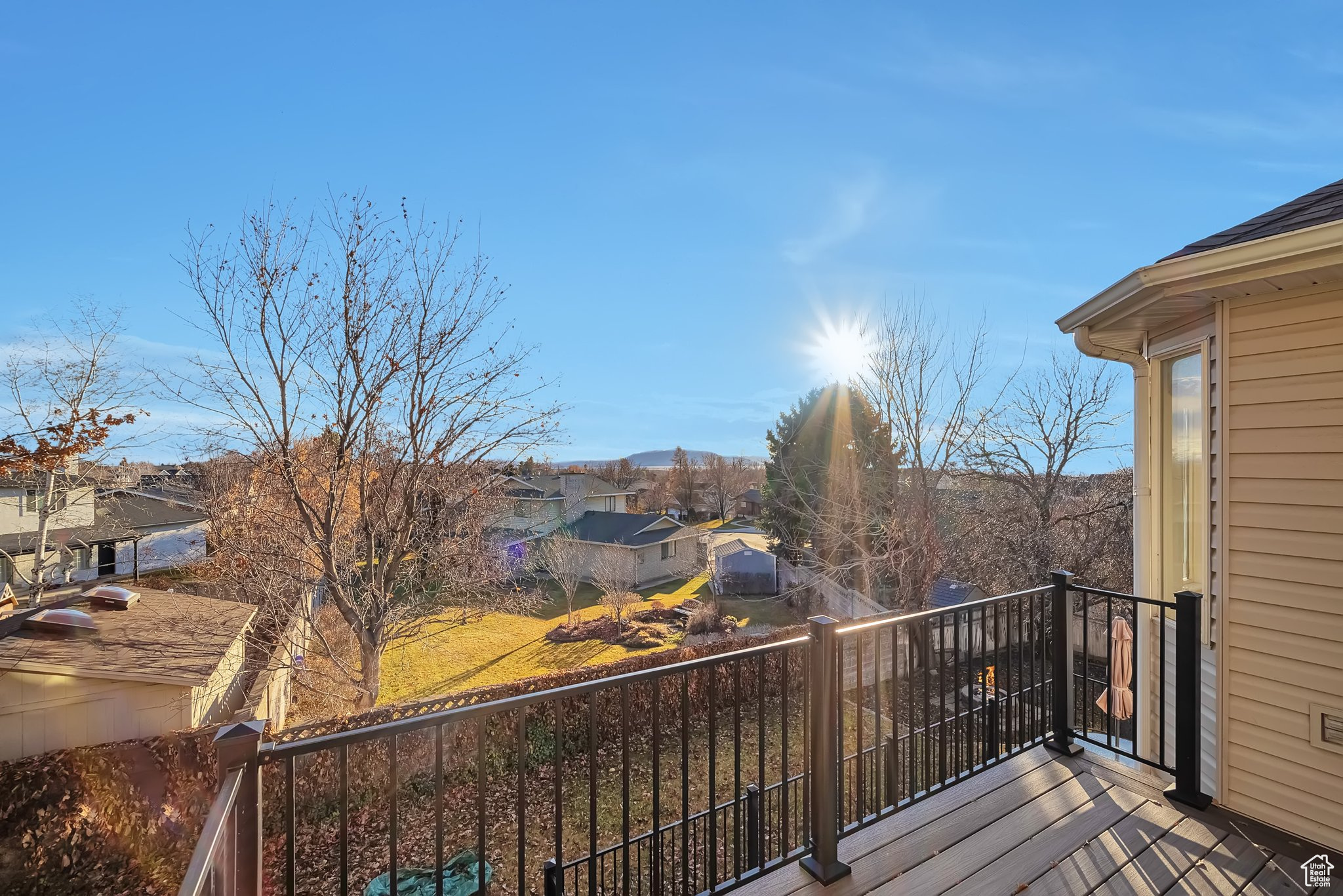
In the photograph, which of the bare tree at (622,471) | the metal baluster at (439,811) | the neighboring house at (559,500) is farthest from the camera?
the bare tree at (622,471)

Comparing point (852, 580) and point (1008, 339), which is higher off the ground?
point (1008, 339)

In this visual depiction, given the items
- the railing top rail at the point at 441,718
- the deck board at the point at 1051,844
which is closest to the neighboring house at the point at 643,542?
the deck board at the point at 1051,844

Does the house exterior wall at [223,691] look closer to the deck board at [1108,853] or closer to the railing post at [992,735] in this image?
the railing post at [992,735]

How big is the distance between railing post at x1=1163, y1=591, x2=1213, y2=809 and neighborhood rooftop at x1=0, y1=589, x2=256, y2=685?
821 centimetres

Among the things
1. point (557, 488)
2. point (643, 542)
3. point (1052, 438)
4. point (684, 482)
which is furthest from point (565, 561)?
point (684, 482)

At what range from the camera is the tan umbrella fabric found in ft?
9.91

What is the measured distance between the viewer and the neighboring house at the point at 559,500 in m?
21.4

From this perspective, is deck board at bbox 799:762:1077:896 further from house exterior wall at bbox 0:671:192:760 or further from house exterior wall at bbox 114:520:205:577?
house exterior wall at bbox 114:520:205:577

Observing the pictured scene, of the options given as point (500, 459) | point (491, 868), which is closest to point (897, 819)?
point (491, 868)

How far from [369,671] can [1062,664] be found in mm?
7859

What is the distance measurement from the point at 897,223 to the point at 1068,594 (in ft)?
27.1

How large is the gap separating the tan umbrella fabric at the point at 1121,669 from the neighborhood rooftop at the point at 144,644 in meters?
8.12

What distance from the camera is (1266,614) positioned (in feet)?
8.26

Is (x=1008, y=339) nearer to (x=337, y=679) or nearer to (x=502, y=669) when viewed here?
(x=502, y=669)
